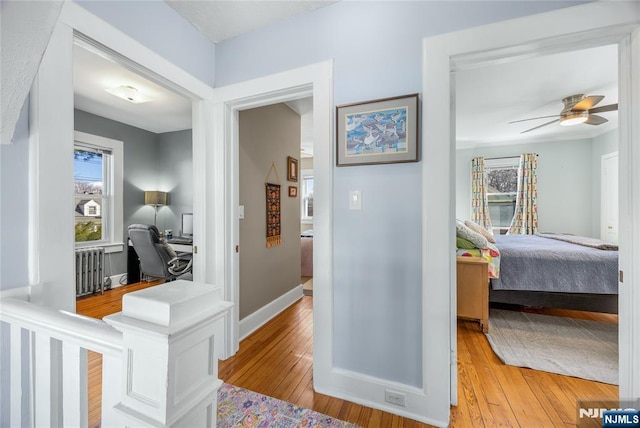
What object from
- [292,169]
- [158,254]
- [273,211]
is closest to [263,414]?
[273,211]

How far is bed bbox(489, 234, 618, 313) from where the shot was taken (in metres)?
2.61

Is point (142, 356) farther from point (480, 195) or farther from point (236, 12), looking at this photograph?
point (480, 195)

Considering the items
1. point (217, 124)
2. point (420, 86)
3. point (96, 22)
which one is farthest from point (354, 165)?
point (96, 22)

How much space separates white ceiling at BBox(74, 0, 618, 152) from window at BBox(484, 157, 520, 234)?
91 cm

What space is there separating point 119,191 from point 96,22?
3517mm

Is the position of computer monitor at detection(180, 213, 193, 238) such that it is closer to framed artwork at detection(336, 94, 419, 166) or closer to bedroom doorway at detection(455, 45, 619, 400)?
framed artwork at detection(336, 94, 419, 166)

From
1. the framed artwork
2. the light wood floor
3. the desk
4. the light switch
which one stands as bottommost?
the light wood floor

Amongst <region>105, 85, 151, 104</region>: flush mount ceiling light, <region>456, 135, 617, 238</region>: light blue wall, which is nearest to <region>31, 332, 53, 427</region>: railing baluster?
<region>105, 85, 151, 104</region>: flush mount ceiling light

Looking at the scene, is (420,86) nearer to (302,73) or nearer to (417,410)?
(302,73)

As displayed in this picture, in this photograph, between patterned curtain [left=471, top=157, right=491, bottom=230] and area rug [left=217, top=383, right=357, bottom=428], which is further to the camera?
patterned curtain [left=471, top=157, right=491, bottom=230]

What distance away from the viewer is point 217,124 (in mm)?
2094

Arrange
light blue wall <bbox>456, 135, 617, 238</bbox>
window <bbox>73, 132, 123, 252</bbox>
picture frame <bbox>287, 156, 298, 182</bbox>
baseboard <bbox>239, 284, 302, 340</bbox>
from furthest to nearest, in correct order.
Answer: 1. light blue wall <bbox>456, 135, 617, 238</bbox>
2. window <bbox>73, 132, 123, 252</bbox>
3. picture frame <bbox>287, 156, 298, 182</bbox>
4. baseboard <bbox>239, 284, 302, 340</bbox>

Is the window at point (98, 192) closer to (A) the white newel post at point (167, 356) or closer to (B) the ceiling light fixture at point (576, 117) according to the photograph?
(A) the white newel post at point (167, 356)

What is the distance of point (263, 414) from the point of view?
61.6 inches
